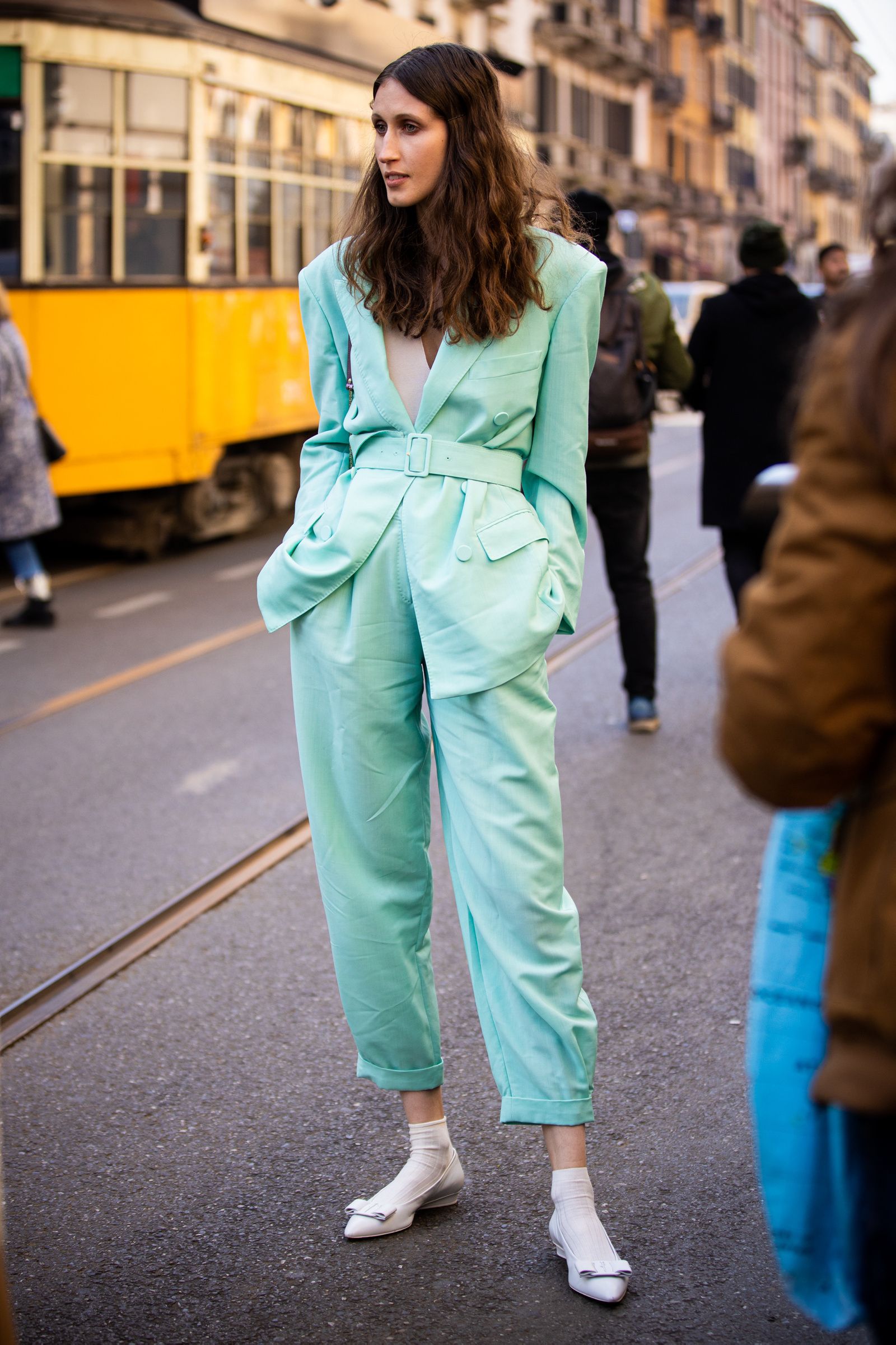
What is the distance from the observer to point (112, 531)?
11484mm

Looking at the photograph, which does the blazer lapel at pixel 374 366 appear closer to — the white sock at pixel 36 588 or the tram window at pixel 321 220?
the white sock at pixel 36 588

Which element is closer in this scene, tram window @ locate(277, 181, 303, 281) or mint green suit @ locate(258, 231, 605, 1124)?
mint green suit @ locate(258, 231, 605, 1124)

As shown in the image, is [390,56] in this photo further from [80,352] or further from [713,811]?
[713,811]

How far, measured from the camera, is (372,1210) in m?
2.83

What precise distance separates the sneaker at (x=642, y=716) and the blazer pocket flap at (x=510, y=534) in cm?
375

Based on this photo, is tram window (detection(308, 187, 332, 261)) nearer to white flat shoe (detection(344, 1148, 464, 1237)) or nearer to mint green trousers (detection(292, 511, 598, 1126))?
mint green trousers (detection(292, 511, 598, 1126))

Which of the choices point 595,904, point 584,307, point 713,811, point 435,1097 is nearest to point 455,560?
point 584,307

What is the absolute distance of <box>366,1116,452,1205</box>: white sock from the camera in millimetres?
2846

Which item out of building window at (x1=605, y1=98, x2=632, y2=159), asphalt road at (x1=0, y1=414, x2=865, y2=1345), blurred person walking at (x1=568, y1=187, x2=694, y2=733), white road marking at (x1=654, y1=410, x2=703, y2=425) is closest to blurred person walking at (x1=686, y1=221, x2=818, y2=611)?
blurred person walking at (x1=568, y1=187, x2=694, y2=733)

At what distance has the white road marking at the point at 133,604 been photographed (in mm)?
9266

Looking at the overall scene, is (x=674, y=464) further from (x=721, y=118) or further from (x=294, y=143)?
(x=721, y=118)

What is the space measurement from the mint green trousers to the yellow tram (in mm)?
7888

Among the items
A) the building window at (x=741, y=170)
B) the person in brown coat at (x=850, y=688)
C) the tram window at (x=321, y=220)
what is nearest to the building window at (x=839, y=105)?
the building window at (x=741, y=170)

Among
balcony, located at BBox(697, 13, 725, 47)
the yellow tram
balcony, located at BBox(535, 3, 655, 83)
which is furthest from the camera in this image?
balcony, located at BBox(697, 13, 725, 47)
